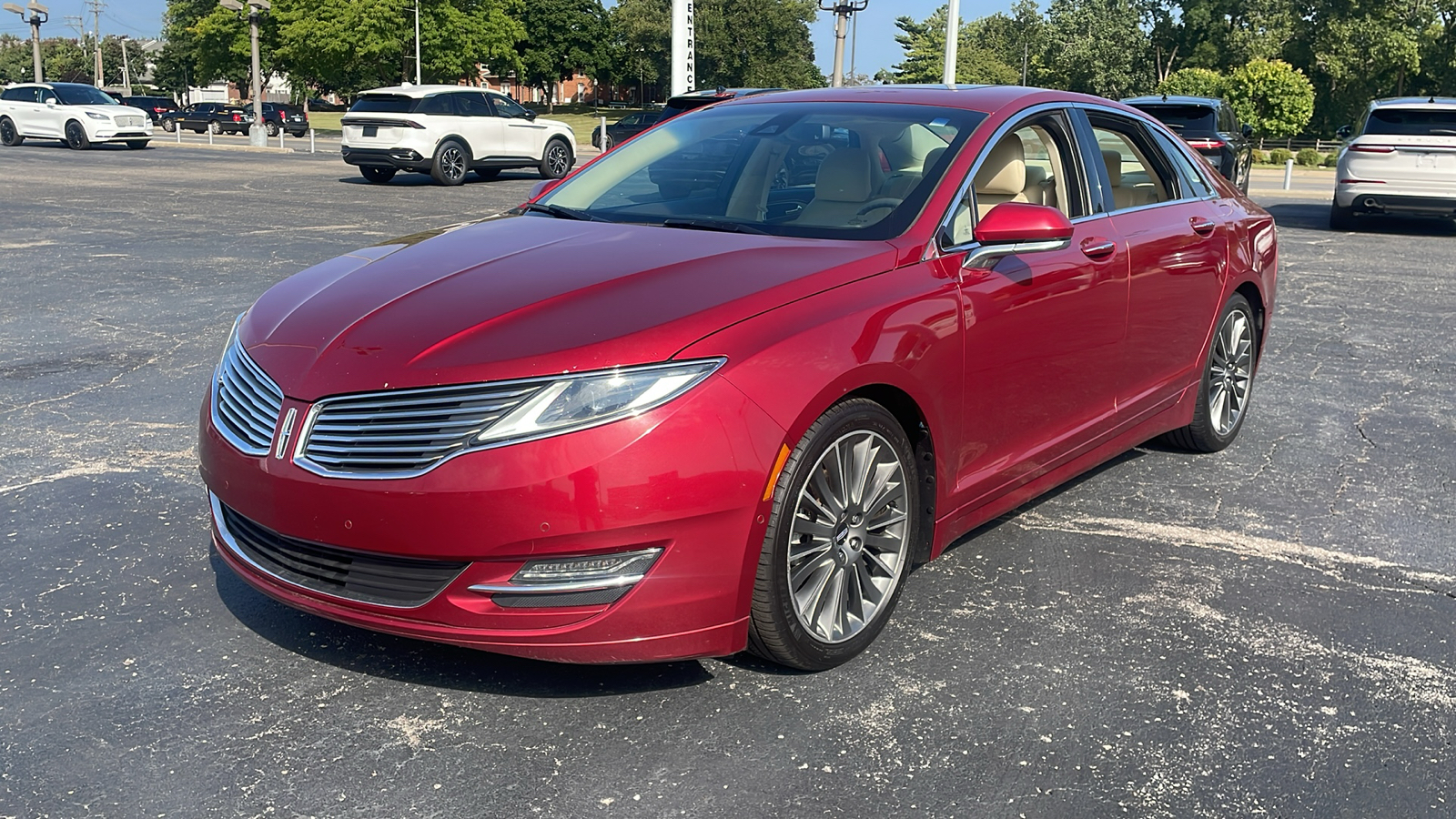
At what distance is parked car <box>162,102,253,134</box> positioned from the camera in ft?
192

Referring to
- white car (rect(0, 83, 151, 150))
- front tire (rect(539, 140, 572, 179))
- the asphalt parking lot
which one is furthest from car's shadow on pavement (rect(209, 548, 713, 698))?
white car (rect(0, 83, 151, 150))

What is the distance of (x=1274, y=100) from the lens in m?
59.0

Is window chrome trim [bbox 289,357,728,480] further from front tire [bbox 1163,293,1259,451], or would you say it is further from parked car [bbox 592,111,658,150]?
parked car [bbox 592,111,658,150]

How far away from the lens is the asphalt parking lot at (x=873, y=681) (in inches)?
114

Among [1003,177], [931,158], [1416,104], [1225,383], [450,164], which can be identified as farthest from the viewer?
[450,164]

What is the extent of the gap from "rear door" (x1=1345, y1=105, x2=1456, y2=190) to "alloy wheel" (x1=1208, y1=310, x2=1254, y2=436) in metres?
10.8

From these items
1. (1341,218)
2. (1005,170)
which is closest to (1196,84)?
(1341,218)

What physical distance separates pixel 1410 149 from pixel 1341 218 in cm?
229

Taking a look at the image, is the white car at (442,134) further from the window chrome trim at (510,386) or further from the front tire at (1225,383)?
the window chrome trim at (510,386)

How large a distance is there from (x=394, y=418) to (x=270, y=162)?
28229 mm

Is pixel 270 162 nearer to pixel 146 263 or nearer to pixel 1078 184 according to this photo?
pixel 146 263

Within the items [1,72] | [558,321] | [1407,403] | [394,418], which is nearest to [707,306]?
[558,321]

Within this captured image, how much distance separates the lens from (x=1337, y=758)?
121 inches

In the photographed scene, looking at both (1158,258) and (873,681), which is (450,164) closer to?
(1158,258)
